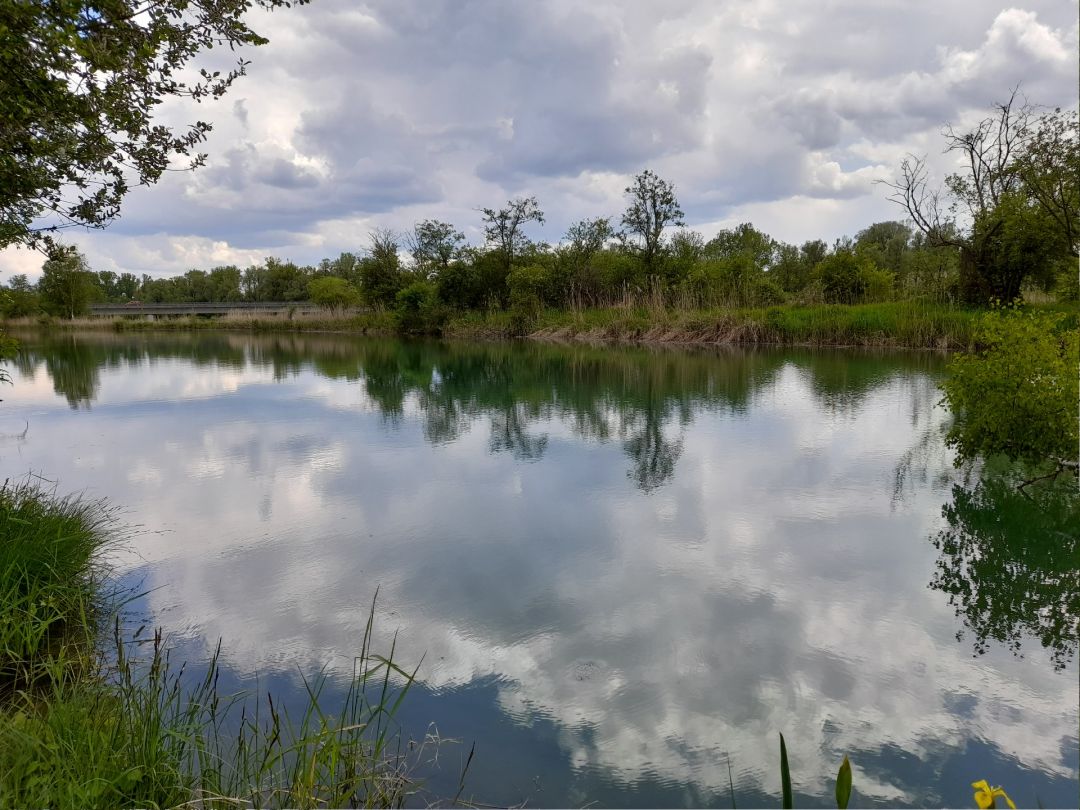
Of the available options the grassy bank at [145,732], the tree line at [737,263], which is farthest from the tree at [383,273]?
the grassy bank at [145,732]

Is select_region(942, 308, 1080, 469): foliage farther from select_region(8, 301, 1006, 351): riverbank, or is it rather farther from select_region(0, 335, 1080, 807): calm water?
select_region(8, 301, 1006, 351): riverbank

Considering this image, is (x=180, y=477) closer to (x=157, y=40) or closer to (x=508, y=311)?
(x=157, y=40)

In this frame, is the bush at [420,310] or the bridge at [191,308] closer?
the bush at [420,310]

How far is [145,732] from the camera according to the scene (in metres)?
2.32

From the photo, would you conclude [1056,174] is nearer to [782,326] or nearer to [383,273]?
[782,326]

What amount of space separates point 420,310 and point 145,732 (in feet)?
112

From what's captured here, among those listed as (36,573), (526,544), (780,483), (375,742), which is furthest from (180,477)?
(780,483)

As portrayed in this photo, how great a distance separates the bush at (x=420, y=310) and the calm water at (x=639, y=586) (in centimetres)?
2517

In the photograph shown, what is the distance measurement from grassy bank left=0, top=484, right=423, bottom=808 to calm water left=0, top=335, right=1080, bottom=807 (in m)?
0.29

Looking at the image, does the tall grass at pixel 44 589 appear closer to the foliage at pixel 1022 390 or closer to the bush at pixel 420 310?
the foliage at pixel 1022 390

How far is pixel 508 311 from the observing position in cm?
3347

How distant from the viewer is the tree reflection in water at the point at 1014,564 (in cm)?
375

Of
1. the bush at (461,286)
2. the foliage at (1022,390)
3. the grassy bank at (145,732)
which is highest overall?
the bush at (461,286)

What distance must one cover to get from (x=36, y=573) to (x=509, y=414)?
300 inches
